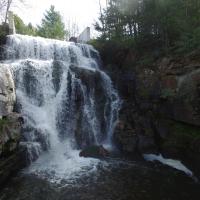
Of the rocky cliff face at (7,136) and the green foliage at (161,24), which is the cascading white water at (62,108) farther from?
the green foliage at (161,24)

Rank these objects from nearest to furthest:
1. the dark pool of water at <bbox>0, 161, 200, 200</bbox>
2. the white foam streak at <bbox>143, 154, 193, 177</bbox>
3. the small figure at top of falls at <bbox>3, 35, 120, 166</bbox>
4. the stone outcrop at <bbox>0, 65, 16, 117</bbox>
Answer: the dark pool of water at <bbox>0, 161, 200, 200</bbox> → the white foam streak at <bbox>143, 154, 193, 177</bbox> → the stone outcrop at <bbox>0, 65, 16, 117</bbox> → the small figure at top of falls at <bbox>3, 35, 120, 166</bbox>

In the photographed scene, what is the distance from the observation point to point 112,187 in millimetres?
10336

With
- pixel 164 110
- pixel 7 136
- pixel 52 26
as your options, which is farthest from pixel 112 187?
pixel 52 26

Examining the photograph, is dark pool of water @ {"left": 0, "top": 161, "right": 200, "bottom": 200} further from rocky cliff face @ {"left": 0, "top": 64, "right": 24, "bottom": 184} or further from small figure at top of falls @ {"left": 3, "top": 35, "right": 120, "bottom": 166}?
small figure at top of falls @ {"left": 3, "top": 35, "right": 120, "bottom": 166}

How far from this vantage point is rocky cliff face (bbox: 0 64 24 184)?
35.5 feet

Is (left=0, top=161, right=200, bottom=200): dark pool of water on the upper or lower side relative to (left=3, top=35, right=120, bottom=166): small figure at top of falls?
lower

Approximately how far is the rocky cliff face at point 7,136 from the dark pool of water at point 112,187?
0.60 m

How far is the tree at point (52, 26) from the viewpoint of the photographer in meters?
44.8

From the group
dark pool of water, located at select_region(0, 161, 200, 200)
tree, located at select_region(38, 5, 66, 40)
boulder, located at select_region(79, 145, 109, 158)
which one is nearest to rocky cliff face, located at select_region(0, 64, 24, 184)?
dark pool of water, located at select_region(0, 161, 200, 200)

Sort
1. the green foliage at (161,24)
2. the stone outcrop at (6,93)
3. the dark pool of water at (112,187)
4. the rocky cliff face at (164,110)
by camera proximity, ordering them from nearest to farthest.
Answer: the dark pool of water at (112,187)
the stone outcrop at (6,93)
the rocky cliff face at (164,110)
the green foliage at (161,24)

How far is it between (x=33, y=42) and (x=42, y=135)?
10.5 m

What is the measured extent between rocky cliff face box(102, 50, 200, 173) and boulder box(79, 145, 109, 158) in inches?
59.2

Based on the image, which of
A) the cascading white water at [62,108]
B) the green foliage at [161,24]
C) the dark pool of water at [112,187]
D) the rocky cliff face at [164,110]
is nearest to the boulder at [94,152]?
the cascading white water at [62,108]

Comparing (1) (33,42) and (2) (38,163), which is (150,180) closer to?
(2) (38,163)
